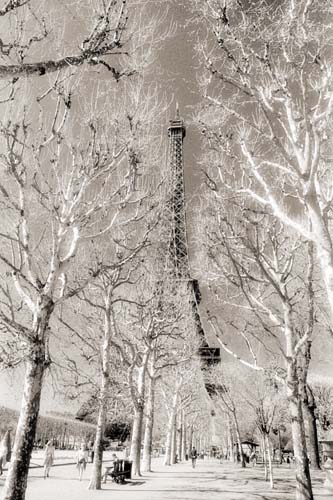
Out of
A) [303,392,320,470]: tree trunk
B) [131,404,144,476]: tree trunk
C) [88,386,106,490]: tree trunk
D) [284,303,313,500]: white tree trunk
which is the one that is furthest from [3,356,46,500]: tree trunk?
[303,392,320,470]: tree trunk

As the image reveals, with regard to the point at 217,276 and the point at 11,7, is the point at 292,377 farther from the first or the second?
the point at 11,7

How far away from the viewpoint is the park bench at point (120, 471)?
1438cm

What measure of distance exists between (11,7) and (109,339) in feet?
36.1

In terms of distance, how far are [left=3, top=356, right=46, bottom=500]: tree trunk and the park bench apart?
953 cm

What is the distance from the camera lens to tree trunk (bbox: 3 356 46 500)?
19.2 feet

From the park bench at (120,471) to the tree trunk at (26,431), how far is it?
9528 mm

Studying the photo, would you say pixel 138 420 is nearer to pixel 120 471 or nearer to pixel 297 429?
pixel 120 471

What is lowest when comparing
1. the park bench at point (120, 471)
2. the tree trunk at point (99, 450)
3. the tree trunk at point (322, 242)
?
the park bench at point (120, 471)

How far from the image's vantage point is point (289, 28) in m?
5.89

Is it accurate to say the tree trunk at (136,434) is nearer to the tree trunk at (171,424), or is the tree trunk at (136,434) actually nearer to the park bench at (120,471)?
the park bench at (120,471)

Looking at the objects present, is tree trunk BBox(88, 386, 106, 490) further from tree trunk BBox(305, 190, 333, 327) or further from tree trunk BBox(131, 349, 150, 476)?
tree trunk BBox(305, 190, 333, 327)

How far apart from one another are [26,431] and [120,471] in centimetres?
1013

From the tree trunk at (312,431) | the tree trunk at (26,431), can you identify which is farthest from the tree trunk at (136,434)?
the tree trunk at (312,431)

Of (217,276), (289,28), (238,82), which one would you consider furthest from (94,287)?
(289,28)
